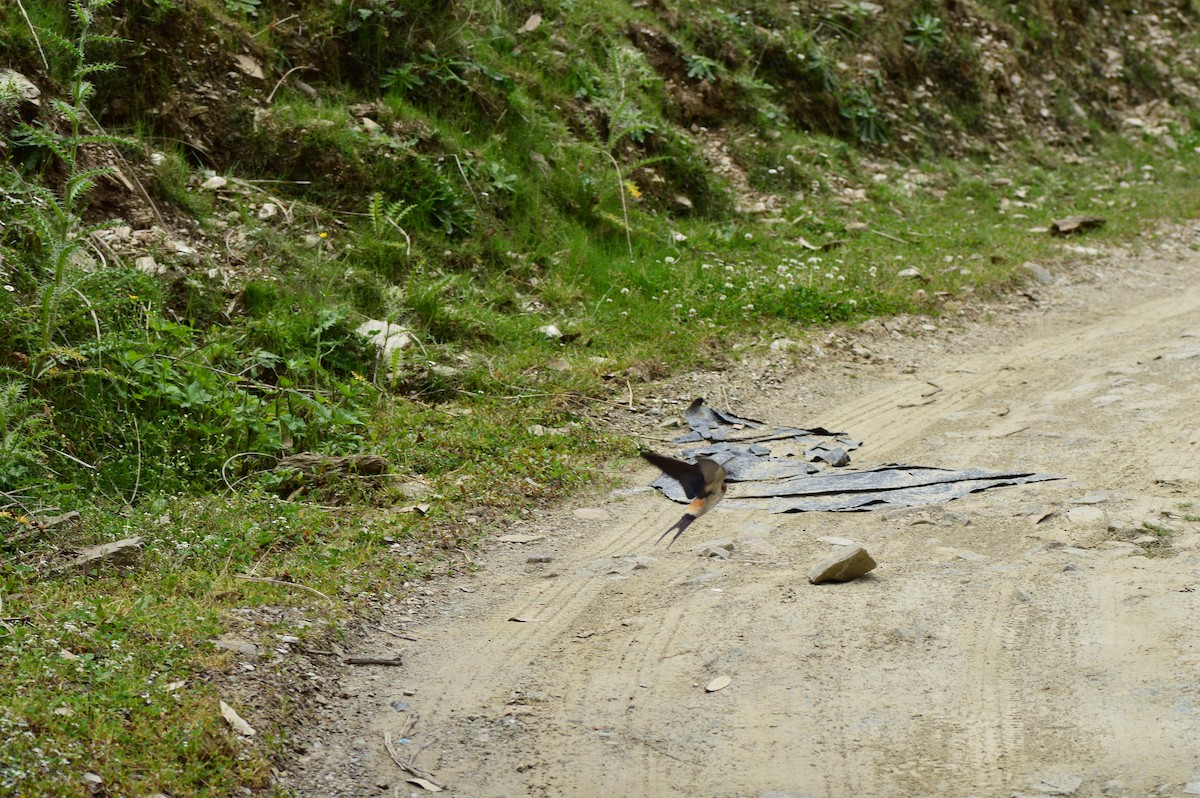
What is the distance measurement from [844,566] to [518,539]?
1.47 m

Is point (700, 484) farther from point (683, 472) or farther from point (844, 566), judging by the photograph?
point (844, 566)

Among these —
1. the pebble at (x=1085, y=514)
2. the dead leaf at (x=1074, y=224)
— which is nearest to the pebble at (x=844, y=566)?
the pebble at (x=1085, y=514)

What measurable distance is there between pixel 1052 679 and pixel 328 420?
11.7 feet

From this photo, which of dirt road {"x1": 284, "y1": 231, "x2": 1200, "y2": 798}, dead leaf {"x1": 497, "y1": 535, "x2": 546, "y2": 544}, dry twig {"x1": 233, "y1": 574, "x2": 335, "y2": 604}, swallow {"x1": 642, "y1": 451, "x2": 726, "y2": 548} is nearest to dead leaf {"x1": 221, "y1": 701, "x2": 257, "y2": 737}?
dirt road {"x1": 284, "y1": 231, "x2": 1200, "y2": 798}

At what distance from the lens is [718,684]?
12.2ft

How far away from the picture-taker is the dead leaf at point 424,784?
3268 mm

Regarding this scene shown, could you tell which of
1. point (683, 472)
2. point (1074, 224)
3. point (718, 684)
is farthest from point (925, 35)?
point (718, 684)

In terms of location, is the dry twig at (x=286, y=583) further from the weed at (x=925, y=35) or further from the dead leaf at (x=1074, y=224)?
the weed at (x=925, y=35)

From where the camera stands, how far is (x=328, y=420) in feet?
18.7

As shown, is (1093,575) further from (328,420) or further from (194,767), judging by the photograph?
(328,420)

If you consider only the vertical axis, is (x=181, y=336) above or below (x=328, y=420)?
above

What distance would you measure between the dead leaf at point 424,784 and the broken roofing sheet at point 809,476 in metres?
2.40

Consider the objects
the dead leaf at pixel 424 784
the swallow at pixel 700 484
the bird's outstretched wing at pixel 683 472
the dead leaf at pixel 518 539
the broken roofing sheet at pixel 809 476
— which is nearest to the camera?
the dead leaf at pixel 424 784

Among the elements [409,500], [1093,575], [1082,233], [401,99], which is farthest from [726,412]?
[1082,233]
